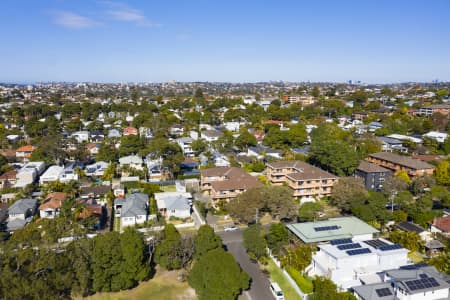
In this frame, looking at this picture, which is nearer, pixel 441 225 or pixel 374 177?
pixel 441 225

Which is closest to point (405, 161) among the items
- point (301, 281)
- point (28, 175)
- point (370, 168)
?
point (370, 168)

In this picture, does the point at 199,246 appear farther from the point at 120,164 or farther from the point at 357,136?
the point at 357,136

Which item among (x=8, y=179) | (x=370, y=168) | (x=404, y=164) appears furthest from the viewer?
(x=404, y=164)

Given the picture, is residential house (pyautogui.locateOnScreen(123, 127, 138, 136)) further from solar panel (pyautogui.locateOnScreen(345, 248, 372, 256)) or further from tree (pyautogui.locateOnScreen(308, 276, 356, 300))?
tree (pyautogui.locateOnScreen(308, 276, 356, 300))

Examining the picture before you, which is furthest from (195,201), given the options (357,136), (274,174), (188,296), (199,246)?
(357,136)

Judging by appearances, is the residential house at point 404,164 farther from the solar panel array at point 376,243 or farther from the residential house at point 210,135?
the residential house at point 210,135

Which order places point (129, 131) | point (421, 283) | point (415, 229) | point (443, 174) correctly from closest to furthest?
point (421, 283)
point (415, 229)
point (443, 174)
point (129, 131)

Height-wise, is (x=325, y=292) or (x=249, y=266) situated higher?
(x=325, y=292)

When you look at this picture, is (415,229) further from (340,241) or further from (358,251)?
(358,251)
